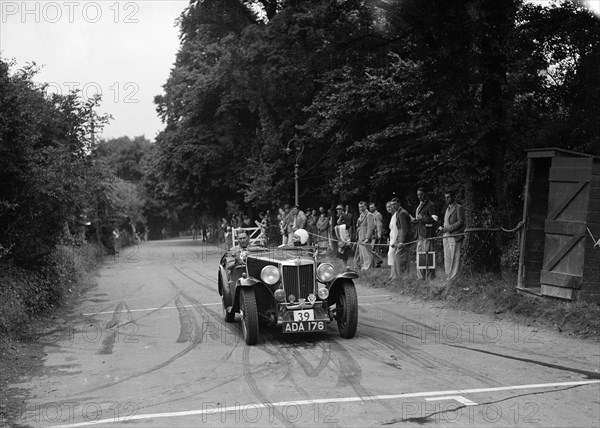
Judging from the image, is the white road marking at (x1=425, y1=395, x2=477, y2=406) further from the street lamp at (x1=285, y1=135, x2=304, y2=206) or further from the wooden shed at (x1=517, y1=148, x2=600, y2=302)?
the street lamp at (x1=285, y1=135, x2=304, y2=206)

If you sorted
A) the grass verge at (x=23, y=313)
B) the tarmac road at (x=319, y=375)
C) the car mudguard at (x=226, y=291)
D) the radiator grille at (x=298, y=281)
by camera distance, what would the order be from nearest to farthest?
the tarmac road at (x=319, y=375)
the grass verge at (x=23, y=313)
the radiator grille at (x=298, y=281)
the car mudguard at (x=226, y=291)

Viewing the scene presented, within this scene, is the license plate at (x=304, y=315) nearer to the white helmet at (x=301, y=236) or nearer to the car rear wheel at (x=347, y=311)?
the car rear wheel at (x=347, y=311)

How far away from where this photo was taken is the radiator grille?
33.0 ft

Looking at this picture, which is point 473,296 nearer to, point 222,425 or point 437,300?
point 437,300

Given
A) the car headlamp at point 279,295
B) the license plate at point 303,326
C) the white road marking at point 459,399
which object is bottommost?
the white road marking at point 459,399

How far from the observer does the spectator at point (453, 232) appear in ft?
46.8

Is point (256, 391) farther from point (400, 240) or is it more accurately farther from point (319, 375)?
point (400, 240)

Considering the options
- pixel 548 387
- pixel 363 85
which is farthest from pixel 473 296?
pixel 363 85

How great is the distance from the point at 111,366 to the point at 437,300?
290 inches

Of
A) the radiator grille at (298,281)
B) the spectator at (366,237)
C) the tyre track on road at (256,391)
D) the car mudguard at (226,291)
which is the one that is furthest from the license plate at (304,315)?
the spectator at (366,237)

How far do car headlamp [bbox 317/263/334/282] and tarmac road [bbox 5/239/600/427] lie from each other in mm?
940

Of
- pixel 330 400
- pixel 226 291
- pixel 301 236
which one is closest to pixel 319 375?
pixel 330 400

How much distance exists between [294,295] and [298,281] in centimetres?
23

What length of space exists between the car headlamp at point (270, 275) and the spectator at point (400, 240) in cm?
652
